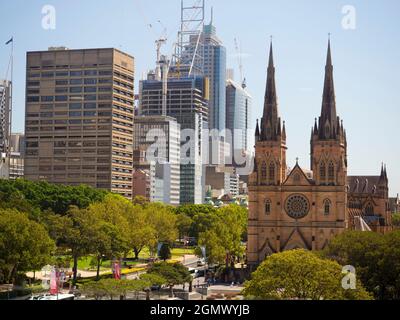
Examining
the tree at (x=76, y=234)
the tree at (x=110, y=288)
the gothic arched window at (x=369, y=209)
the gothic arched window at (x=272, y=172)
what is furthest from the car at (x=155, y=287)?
the gothic arched window at (x=369, y=209)

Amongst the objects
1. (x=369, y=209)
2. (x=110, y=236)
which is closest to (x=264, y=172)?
(x=110, y=236)

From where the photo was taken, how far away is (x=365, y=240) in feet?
222

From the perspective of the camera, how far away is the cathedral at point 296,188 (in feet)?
310

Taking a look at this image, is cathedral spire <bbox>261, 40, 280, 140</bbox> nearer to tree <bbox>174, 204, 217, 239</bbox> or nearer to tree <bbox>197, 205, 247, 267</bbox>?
tree <bbox>197, 205, 247, 267</bbox>

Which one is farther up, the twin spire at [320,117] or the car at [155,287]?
the twin spire at [320,117]

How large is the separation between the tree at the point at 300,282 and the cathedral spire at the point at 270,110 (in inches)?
1844

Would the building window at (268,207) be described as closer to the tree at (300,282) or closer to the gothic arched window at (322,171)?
the gothic arched window at (322,171)

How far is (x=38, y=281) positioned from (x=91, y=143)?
309ft

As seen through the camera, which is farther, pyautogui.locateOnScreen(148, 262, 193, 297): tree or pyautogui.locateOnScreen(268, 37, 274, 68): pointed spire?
pyautogui.locateOnScreen(268, 37, 274, 68): pointed spire

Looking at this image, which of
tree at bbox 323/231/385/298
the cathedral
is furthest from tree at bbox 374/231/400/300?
the cathedral

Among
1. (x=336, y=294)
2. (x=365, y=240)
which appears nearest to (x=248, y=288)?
(x=336, y=294)

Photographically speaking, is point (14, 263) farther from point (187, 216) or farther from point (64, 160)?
point (64, 160)

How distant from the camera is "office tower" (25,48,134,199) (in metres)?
163

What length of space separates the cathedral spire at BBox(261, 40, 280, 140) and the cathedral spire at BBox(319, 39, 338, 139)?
230 inches
